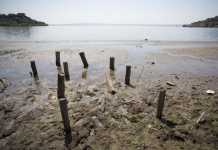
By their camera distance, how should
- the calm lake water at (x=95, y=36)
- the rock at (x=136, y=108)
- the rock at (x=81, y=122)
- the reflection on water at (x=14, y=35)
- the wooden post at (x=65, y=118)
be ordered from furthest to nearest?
the reflection on water at (x=14, y=35) < the calm lake water at (x=95, y=36) < the rock at (x=136, y=108) < the rock at (x=81, y=122) < the wooden post at (x=65, y=118)

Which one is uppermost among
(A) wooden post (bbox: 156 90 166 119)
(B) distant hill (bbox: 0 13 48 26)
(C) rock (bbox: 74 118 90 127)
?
(B) distant hill (bbox: 0 13 48 26)

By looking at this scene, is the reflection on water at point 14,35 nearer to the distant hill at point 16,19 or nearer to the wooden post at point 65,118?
the wooden post at point 65,118

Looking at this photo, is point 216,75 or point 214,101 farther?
point 216,75

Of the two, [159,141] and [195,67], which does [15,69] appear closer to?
[159,141]

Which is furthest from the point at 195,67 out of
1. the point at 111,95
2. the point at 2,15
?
the point at 2,15

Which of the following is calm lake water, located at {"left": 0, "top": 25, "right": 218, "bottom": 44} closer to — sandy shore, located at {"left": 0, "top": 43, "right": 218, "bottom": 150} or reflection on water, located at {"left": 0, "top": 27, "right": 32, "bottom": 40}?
reflection on water, located at {"left": 0, "top": 27, "right": 32, "bottom": 40}

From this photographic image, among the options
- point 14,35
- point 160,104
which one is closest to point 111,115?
point 160,104

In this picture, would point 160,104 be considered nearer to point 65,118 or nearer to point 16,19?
point 65,118

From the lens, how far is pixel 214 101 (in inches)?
363

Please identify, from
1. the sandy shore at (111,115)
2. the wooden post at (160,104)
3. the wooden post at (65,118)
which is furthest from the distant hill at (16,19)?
the wooden post at (160,104)

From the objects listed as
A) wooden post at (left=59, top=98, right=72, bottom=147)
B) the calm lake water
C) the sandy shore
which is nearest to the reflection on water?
the calm lake water

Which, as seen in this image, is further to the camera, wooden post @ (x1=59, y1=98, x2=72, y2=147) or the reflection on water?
the reflection on water

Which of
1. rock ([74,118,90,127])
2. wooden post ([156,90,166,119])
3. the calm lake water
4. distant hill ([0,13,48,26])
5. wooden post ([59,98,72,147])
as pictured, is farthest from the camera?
distant hill ([0,13,48,26])

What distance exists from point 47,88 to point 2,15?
173 metres
